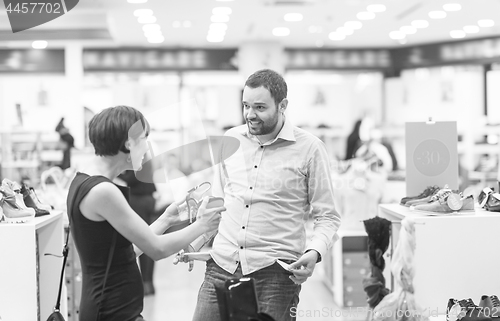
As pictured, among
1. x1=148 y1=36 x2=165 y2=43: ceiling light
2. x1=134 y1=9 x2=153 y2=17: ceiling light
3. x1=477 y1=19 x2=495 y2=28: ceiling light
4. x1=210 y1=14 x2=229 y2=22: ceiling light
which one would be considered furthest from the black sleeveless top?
x1=148 y1=36 x2=165 y2=43: ceiling light

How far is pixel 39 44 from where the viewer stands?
9.68 m

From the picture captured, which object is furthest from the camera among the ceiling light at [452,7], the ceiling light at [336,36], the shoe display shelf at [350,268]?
the ceiling light at [336,36]

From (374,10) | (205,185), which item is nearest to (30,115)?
(374,10)

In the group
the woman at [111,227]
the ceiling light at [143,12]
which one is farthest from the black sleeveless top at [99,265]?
the ceiling light at [143,12]

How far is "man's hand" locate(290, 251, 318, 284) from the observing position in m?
2.17

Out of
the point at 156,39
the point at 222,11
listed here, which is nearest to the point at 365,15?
the point at 222,11

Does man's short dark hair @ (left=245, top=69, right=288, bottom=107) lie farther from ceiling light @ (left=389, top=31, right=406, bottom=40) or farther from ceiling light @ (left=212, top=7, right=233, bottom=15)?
ceiling light @ (left=389, top=31, right=406, bottom=40)

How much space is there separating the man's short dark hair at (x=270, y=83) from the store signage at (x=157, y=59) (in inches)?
356

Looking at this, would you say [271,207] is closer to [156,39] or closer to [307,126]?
[156,39]

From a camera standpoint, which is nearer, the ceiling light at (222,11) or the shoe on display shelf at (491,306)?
the shoe on display shelf at (491,306)

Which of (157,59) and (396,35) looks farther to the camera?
(157,59)

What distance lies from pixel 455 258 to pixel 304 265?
95 centimetres

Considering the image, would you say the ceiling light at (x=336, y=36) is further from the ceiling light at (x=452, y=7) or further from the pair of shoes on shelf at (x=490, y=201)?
the pair of shoes on shelf at (x=490, y=201)

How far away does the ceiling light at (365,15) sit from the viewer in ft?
26.4
